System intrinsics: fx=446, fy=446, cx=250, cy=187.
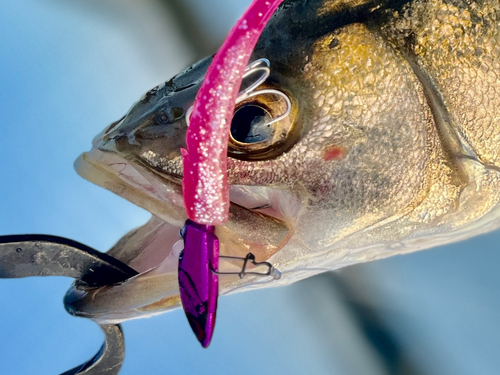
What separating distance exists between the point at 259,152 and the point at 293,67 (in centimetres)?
11

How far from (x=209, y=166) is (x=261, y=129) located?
9cm

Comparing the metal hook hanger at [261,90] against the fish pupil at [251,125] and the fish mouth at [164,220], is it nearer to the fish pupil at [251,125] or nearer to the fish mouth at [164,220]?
the fish pupil at [251,125]

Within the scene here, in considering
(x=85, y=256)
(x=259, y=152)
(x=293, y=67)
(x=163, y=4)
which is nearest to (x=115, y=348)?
(x=85, y=256)

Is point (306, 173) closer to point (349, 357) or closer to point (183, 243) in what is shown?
point (183, 243)

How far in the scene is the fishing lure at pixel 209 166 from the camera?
46cm

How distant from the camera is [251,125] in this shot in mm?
540

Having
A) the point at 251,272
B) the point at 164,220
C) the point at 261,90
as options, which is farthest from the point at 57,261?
the point at 261,90

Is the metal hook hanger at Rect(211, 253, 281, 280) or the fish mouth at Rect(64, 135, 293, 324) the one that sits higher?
the fish mouth at Rect(64, 135, 293, 324)

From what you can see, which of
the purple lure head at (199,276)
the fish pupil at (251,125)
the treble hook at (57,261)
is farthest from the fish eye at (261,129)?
the treble hook at (57,261)

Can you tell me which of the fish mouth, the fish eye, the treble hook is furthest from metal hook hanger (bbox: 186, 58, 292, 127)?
the treble hook

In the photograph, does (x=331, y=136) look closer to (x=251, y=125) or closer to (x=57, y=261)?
(x=251, y=125)

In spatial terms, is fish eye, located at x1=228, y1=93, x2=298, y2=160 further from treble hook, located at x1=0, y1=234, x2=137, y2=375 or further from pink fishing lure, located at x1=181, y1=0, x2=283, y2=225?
treble hook, located at x1=0, y1=234, x2=137, y2=375

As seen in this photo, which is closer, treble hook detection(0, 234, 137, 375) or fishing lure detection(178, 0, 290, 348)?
fishing lure detection(178, 0, 290, 348)

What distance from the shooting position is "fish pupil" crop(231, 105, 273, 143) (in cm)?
54
